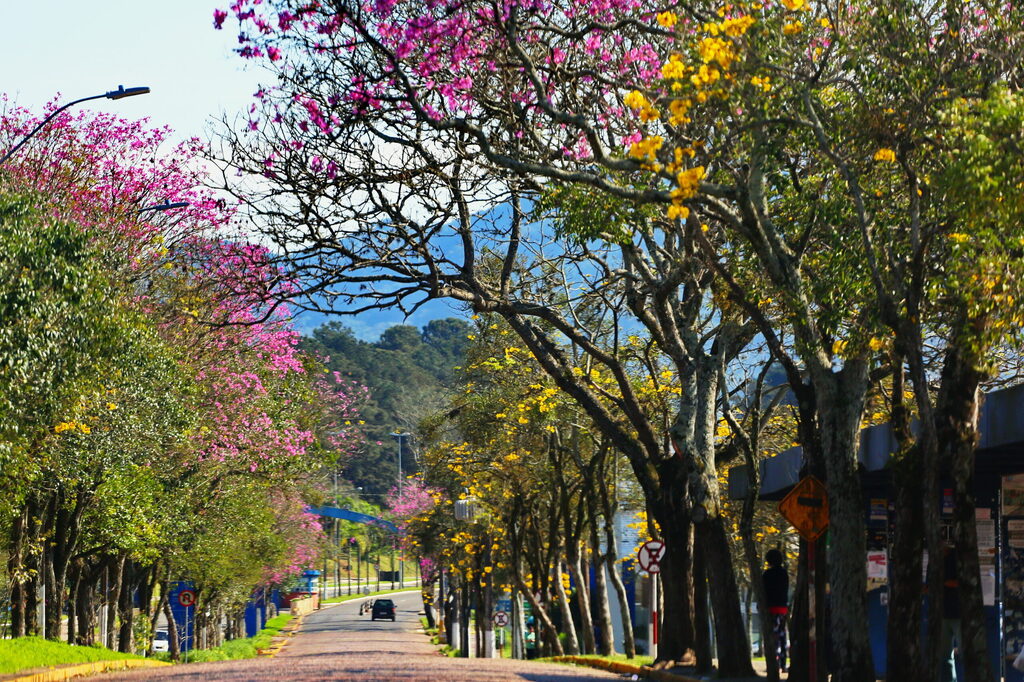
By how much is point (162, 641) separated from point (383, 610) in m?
23.7

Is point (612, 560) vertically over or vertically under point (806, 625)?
over

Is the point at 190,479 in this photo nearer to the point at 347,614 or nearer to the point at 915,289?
the point at 915,289

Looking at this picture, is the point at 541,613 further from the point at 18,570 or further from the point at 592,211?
the point at 592,211

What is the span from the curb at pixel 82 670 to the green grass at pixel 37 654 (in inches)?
10.1

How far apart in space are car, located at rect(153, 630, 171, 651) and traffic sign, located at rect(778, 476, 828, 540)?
4926 centimetres

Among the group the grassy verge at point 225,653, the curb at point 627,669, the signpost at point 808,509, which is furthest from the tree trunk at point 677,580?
the grassy verge at point 225,653

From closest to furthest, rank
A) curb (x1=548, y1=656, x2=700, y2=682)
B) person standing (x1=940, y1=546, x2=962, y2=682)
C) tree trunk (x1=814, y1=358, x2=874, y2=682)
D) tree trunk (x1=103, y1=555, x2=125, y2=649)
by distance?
tree trunk (x1=814, y1=358, x2=874, y2=682) → person standing (x1=940, y1=546, x2=962, y2=682) → curb (x1=548, y1=656, x2=700, y2=682) → tree trunk (x1=103, y1=555, x2=125, y2=649)

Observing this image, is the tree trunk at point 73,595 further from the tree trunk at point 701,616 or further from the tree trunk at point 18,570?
the tree trunk at point 701,616

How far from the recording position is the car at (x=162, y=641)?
64062 millimetres

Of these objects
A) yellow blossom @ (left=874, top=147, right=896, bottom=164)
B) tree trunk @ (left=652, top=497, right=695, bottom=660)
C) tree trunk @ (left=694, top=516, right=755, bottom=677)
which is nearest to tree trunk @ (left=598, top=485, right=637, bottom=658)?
tree trunk @ (left=652, top=497, right=695, bottom=660)

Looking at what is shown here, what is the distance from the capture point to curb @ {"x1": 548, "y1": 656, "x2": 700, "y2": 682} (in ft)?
70.5

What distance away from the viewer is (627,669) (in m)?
25.2

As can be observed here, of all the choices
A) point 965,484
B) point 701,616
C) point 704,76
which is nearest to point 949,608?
point 965,484

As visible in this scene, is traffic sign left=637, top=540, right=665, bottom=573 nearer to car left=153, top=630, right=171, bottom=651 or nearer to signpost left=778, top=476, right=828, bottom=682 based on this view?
signpost left=778, top=476, right=828, bottom=682
